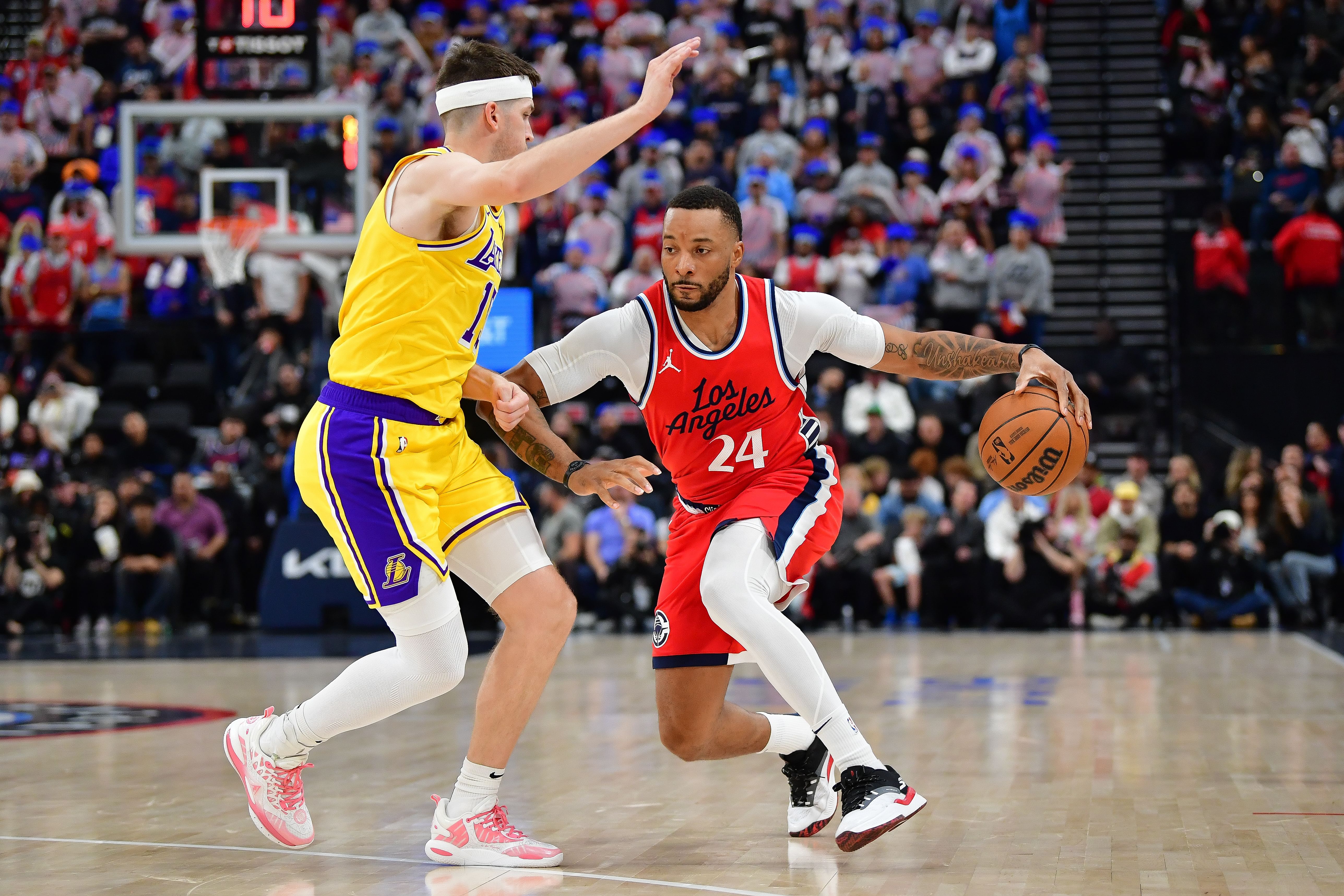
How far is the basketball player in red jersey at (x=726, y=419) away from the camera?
470 centimetres

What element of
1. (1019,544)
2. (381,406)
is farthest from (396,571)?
(1019,544)

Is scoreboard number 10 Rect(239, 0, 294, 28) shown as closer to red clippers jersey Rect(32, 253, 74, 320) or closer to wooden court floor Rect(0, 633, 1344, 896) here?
wooden court floor Rect(0, 633, 1344, 896)

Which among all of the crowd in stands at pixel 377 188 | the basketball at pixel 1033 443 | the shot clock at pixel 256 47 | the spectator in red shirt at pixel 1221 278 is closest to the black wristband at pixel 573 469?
the basketball at pixel 1033 443

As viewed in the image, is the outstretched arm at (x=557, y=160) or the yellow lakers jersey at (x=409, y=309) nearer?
the outstretched arm at (x=557, y=160)

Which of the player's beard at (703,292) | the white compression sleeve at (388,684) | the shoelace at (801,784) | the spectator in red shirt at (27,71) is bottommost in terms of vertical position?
the shoelace at (801,784)

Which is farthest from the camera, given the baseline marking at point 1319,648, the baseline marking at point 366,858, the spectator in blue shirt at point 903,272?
the spectator in blue shirt at point 903,272

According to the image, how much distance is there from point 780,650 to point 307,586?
945 cm

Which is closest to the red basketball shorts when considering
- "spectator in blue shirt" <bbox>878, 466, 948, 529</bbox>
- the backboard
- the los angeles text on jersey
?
the los angeles text on jersey

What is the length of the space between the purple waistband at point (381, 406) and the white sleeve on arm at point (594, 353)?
572mm

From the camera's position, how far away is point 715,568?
182 inches

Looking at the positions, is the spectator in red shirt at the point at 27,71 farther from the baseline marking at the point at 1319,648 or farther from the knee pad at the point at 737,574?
the knee pad at the point at 737,574

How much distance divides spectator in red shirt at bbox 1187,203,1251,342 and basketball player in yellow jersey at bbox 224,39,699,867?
12.2 m

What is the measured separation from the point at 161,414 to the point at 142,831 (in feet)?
37.1

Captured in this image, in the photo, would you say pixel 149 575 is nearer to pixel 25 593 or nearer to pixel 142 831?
pixel 25 593
